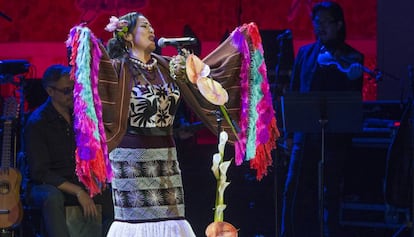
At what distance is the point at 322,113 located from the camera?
5969 millimetres

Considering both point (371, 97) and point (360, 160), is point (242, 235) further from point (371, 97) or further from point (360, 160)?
point (371, 97)

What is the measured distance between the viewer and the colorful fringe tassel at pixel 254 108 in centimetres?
430

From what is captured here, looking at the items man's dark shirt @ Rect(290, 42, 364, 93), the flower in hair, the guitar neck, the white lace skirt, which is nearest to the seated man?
the guitar neck

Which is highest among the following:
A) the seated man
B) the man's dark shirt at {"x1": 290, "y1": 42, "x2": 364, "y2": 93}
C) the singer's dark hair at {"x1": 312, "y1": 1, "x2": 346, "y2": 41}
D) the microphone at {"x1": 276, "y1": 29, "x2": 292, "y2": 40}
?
the singer's dark hair at {"x1": 312, "y1": 1, "x2": 346, "y2": 41}

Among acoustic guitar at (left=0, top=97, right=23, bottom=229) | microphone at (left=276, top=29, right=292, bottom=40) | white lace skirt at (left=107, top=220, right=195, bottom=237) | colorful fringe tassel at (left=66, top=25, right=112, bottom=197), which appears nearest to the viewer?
colorful fringe tassel at (left=66, top=25, right=112, bottom=197)

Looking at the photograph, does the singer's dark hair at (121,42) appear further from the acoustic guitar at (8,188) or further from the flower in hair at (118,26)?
the acoustic guitar at (8,188)

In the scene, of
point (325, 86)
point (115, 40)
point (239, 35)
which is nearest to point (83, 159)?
point (115, 40)

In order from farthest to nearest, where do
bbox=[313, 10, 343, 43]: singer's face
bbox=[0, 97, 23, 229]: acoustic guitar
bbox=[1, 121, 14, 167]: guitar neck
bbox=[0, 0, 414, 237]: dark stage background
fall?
bbox=[0, 0, 414, 237]: dark stage background < bbox=[313, 10, 343, 43]: singer's face < bbox=[1, 121, 14, 167]: guitar neck < bbox=[0, 97, 23, 229]: acoustic guitar

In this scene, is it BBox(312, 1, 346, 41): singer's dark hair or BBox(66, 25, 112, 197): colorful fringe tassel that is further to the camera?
BBox(312, 1, 346, 41): singer's dark hair

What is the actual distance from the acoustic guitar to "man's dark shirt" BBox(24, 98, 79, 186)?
170 millimetres

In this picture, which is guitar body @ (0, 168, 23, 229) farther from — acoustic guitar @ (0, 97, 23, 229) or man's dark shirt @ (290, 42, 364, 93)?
man's dark shirt @ (290, 42, 364, 93)

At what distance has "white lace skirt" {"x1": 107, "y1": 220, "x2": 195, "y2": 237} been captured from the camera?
4.26 meters

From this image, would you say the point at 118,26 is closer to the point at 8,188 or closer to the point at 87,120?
the point at 87,120

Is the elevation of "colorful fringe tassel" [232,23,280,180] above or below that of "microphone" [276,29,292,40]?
below
